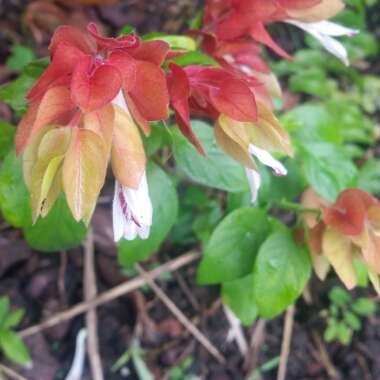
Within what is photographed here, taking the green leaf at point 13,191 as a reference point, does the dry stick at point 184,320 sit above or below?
below

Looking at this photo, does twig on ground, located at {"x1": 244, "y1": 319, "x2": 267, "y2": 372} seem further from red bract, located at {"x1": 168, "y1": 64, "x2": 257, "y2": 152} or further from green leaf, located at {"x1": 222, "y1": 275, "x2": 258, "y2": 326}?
red bract, located at {"x1": 168, "y1": 64, "x2": 257, "y2": 152}

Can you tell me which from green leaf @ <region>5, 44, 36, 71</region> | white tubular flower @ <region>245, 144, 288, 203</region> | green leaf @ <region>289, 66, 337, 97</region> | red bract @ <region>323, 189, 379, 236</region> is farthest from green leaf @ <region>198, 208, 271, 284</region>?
green leaf @ <region>289, 66, 337, 97</region>

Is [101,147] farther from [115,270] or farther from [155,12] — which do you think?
[155,12]

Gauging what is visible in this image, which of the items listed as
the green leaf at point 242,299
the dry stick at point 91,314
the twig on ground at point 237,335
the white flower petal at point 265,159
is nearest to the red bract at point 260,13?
the white flower petal at point 265,159

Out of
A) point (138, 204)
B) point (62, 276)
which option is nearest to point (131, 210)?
point (138, 204)

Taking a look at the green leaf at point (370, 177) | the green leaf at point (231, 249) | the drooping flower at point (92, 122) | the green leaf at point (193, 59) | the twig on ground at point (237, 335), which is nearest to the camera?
the drooping flower at point (92, 122)

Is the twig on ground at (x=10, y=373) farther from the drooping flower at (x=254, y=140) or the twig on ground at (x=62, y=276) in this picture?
the drooping flower at (x=254, y=140)

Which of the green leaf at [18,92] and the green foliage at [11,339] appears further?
the green foliage at [11,339]

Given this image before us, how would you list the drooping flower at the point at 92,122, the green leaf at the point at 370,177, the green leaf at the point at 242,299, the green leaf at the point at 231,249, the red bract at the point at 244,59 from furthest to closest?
the green leaf at the point at 370,177
the green leaf at the point at 242,299
the green leaf at the point at 231,249
the red bract at the point at 244,59
the drooping flower at the point at 92,122
